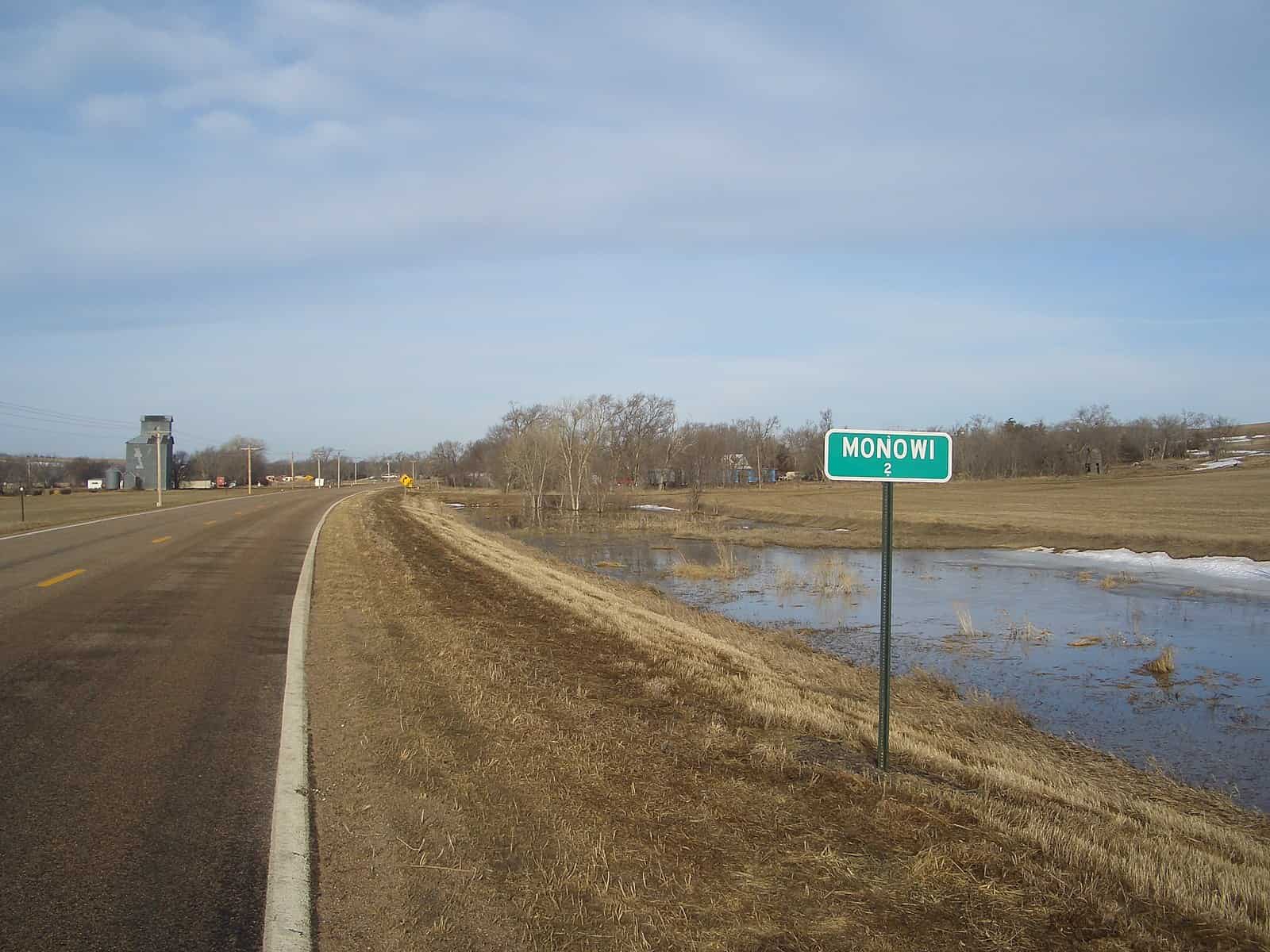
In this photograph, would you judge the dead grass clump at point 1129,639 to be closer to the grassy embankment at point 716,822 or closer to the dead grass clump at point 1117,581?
the grassy embankment at point 716,822

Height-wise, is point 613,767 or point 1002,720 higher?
point 613,767

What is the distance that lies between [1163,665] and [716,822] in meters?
11.4

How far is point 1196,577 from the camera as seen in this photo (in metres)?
26.1

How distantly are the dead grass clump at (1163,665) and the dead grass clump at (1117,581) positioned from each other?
10.4 metres

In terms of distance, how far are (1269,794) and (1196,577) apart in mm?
20556

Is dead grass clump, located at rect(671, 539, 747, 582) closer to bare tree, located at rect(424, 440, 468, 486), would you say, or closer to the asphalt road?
the asphalt road

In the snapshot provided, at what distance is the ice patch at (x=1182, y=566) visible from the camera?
82.9ft

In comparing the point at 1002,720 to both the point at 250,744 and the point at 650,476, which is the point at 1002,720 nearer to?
the point at 250,744

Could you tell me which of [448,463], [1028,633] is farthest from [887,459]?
[448,463]

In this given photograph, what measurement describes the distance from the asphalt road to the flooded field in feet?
21.2

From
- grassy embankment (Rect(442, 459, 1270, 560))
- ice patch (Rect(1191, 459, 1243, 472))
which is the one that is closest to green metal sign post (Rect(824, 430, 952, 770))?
grassy embankment (Rect(442, 459, 1270, 560))

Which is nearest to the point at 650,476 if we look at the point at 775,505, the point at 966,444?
the point at 966,444

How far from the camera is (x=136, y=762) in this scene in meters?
5.83

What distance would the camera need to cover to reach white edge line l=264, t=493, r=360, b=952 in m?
3.80
